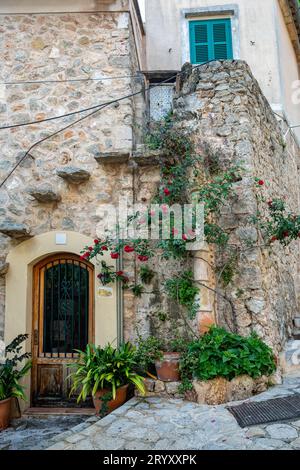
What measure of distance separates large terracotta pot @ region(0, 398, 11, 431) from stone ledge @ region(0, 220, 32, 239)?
216 centimetres

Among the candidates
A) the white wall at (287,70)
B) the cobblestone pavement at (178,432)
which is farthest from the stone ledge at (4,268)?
the white wall at (287,70)

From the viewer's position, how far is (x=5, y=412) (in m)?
4.79

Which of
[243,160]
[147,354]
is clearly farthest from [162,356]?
[243,160]

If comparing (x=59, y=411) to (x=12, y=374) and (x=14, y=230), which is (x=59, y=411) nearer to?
(x=12, y=374)

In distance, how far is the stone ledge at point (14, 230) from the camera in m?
5.20

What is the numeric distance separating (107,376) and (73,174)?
2.75 meters

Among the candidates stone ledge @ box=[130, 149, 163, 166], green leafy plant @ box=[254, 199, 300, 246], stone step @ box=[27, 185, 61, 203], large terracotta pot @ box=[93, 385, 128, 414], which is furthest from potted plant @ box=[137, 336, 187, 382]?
stone ledge @ box=[130, 149, 163, 166]

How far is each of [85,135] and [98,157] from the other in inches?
22.5

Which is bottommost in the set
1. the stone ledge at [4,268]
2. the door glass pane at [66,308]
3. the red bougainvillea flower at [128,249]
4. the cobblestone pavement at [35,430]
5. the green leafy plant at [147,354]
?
the cobblestone pavement at [35,430]

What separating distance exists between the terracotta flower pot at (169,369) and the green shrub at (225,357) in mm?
80

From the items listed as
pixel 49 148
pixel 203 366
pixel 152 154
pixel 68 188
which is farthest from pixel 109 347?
pixel 49 148

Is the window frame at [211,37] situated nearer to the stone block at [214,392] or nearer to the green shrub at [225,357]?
the green shrub at [225,357]

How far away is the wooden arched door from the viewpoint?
17.4 feet

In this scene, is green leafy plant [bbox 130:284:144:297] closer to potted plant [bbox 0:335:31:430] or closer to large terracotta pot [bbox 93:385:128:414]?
large terracotta pot [bbox 93:385:128:414]
